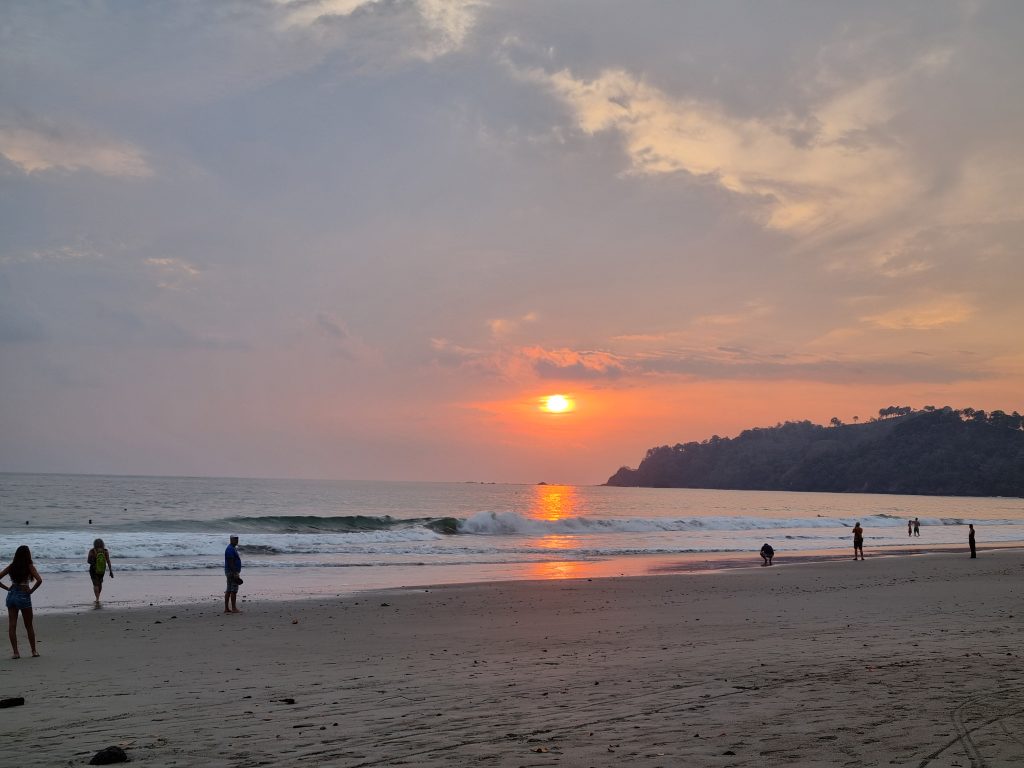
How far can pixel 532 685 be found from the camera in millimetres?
8797

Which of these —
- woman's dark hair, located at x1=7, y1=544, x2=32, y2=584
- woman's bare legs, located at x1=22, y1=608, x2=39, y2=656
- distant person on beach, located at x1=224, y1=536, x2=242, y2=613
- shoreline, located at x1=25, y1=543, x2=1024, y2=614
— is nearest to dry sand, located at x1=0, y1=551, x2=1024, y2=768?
woman's bare legs, located at x1=22, y1=608, x2=39, y2=656

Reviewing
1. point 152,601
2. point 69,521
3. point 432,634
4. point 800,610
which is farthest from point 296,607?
point 69,521

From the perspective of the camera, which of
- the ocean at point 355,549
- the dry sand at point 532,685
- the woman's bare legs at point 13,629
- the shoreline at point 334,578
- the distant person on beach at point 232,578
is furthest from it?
the ocean at point 355,549

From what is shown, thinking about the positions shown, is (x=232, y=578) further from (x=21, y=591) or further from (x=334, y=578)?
(x=334, y=578)

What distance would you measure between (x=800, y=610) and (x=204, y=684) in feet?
39.6

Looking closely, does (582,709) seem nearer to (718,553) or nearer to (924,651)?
(924,651)

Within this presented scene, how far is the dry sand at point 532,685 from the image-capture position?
6.16 m

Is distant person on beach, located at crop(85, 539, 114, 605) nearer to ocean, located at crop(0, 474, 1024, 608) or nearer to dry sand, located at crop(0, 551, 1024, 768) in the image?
ocean, located at crop(0, 474, 1024, 608)

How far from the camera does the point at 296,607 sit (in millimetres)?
18266

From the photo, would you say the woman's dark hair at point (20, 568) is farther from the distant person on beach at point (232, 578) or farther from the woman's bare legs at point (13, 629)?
the distant person on beach at point (232, 578)

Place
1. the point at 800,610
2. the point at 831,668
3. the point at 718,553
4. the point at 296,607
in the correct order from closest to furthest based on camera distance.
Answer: the point at 831,668 → the point at 800,610 → the point at 296,607 → the point at 718,553

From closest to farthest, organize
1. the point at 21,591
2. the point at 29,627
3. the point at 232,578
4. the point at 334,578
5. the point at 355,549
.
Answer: the point at 29,627, the point at 21,591, the point at 232,578, the point at 334,578, the point at 355,549

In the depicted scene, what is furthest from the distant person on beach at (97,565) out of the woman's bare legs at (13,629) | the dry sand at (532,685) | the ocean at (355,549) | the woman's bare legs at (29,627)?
the woman's bare legs at (13,629)

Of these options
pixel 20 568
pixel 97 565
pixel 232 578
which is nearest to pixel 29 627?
pixel 20 568
